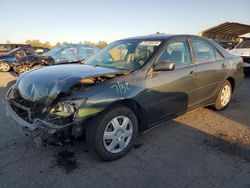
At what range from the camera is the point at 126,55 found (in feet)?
13.8

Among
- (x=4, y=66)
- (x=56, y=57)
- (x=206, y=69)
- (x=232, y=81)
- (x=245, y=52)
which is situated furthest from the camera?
(x=4, y=66)

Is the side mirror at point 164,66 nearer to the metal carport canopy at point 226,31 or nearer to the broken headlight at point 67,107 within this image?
the broken headlight at point 67,107

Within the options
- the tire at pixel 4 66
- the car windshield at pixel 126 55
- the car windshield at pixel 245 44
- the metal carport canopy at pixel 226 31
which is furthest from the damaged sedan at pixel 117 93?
the metal carport canopy at pixel 226 31

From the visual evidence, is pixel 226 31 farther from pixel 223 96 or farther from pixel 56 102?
pixel 56 102

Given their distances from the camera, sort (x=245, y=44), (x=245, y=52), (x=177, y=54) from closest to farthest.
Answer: (x=177, y=54), (x=245, y=52), (x=245, y=44)

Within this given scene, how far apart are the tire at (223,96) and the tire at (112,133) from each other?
263cm

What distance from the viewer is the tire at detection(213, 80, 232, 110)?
5335 mm

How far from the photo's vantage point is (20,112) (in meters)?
3.44

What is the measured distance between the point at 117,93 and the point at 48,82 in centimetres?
91

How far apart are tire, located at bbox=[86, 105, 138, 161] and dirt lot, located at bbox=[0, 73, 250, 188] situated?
156 millimetres

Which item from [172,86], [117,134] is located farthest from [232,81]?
[117,134]

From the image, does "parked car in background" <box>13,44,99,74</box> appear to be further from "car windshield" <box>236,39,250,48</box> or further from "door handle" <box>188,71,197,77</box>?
"car windshield" <box>236,39,250,48</box>

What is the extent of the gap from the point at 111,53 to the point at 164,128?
1.71 meters

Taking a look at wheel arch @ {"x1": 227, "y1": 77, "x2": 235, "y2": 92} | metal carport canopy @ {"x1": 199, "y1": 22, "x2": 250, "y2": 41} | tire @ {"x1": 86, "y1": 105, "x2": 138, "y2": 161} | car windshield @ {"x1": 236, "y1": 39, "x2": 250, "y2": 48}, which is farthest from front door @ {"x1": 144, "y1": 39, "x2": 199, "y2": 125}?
metal carport canopy @ {"x1": 199, "y1": 22, "x2": 250, "y2": 41}
